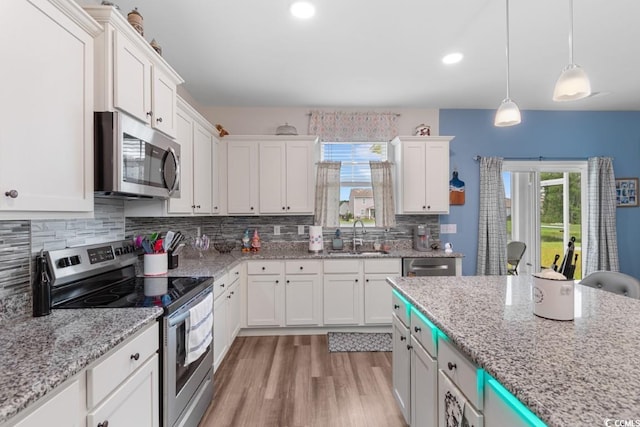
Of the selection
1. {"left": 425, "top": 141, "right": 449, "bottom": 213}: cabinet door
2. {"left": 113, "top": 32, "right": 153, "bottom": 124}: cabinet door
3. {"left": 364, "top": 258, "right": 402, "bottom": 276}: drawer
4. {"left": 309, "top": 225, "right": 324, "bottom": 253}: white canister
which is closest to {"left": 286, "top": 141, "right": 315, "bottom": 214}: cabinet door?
{"left": 309, "top": 225, "right": 324, "bottom": 253}: white canister

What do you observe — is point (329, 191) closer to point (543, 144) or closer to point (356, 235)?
point (356, 235)

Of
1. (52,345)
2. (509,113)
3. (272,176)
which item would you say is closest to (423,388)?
(52,345)

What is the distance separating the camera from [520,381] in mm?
816

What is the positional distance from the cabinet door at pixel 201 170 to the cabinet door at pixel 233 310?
0.83m

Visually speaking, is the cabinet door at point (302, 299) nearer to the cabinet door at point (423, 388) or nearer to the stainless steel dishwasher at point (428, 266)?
the stainless steel dishwasher at point (428, 266)

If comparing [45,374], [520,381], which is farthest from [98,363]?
[520,381]

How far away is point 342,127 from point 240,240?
196cm

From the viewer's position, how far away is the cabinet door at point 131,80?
5.06 ft

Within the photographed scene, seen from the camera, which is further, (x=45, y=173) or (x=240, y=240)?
(x=240, y=240)

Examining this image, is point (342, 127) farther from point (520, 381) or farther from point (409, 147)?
point (520, 381)

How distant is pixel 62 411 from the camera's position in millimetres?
916

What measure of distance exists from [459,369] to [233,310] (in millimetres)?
2350

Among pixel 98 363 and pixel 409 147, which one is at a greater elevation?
pixel 409 147

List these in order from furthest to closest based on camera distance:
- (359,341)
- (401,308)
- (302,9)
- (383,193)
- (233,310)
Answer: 1. (383,193)
2. (359,341)
3. (233,310)
4. (302,9)
5. (401,308)
